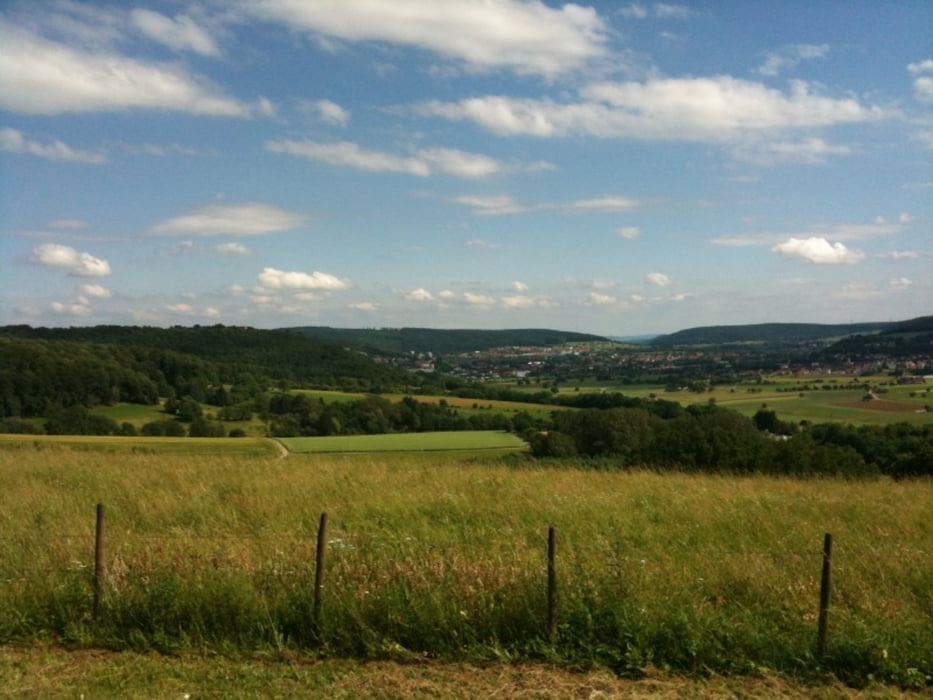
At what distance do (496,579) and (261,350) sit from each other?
114 metres

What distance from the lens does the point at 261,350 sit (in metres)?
115

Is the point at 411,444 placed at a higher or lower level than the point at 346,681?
lower

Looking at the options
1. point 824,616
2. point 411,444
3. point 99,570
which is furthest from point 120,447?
point 824,616

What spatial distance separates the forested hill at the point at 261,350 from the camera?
99.3m

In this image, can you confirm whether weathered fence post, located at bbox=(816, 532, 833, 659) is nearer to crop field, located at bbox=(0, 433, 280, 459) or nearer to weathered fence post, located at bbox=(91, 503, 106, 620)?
weathered fence post, located at bbox=(91, 503, 106, 620)

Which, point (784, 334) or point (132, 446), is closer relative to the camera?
point (132, 446)

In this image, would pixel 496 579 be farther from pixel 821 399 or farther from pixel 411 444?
pixel 821 399

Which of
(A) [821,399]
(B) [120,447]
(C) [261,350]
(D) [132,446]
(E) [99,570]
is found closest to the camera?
(E) [99,570]

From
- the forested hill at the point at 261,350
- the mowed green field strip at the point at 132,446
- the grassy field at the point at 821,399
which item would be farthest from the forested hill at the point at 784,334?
the mowed green field strip at the point at 132,446

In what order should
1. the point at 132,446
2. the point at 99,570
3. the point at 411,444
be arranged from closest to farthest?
the point at 99,570, the point at 132,446, the point at 411,444

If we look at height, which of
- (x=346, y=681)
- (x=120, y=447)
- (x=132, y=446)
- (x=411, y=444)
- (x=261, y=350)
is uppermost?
(x=261, y=350)

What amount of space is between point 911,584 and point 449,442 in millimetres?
36990

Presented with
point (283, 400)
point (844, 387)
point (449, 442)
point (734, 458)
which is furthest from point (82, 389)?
point (844, 387)

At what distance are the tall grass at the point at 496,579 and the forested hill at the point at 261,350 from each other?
83.5 metres
